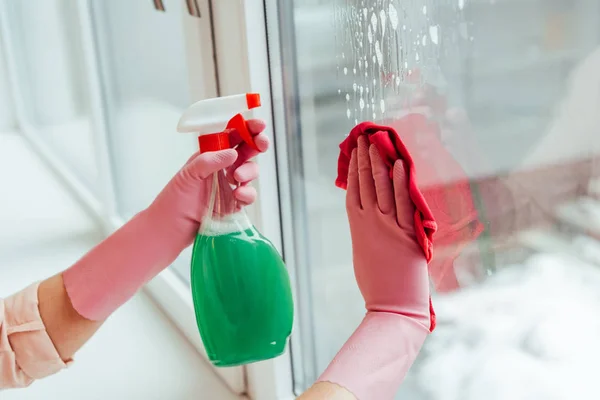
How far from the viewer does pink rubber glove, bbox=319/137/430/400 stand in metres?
0.47

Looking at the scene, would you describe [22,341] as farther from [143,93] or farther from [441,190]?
[143,93]

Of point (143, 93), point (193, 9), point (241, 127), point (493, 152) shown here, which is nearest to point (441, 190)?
point (493, 152)

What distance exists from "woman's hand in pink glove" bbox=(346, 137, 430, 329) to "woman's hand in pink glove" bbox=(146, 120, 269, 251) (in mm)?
116

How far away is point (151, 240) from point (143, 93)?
2.31 feet

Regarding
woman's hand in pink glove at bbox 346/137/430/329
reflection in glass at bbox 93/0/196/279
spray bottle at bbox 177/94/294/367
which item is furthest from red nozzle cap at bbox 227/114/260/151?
reflection in glass at bbox 93/0/196/279

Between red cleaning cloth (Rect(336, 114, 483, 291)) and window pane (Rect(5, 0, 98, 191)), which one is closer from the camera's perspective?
red cleaning cloth (Rect(336, 114, 483, 291))

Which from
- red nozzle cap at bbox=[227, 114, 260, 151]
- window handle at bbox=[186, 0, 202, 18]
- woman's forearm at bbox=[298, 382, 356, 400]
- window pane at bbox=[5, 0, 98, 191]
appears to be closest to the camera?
woman's forearm at bbox=[298, 382, 356, 400]

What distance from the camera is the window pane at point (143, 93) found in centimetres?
105

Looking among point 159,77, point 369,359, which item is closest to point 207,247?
point 369,359

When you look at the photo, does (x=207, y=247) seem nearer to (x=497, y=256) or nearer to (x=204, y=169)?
(x=204, y=169)

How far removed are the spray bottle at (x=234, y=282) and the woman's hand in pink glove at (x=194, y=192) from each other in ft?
0.12

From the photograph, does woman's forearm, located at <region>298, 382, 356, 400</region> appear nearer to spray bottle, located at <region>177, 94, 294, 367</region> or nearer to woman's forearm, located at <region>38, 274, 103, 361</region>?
spray bottle, located at <region>177, 94, 294, 367</region>

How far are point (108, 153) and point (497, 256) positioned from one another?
3.74ft

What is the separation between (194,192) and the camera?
Result: 0.60m
